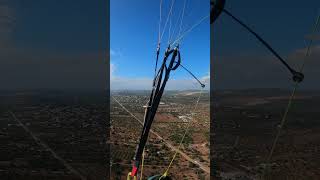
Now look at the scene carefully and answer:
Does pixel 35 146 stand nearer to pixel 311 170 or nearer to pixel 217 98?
pixel 311 170

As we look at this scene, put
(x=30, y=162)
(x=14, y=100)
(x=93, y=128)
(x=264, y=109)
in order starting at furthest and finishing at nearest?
(x=14, y=100) → (x=264, y=109) → (x=93, y=128) → (x=30, y=162)

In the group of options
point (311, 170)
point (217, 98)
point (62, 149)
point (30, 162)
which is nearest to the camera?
point (311, 170)

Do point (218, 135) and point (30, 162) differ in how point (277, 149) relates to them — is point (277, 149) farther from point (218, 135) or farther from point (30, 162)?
point (30, 162)

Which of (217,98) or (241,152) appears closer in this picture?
(241,152)

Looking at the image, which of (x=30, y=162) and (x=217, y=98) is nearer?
(x=30, y=162)

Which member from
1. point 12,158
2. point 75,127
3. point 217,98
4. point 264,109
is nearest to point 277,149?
point 12,158

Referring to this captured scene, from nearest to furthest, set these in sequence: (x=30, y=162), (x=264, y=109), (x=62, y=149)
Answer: (x=30, y=162) → (x=62, y=149) → (x=264, y=109)

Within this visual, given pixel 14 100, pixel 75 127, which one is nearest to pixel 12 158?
pixel 75 127

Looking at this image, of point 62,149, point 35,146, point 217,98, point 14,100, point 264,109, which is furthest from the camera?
point 14,100

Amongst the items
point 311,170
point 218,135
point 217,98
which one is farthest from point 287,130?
point 217,98
